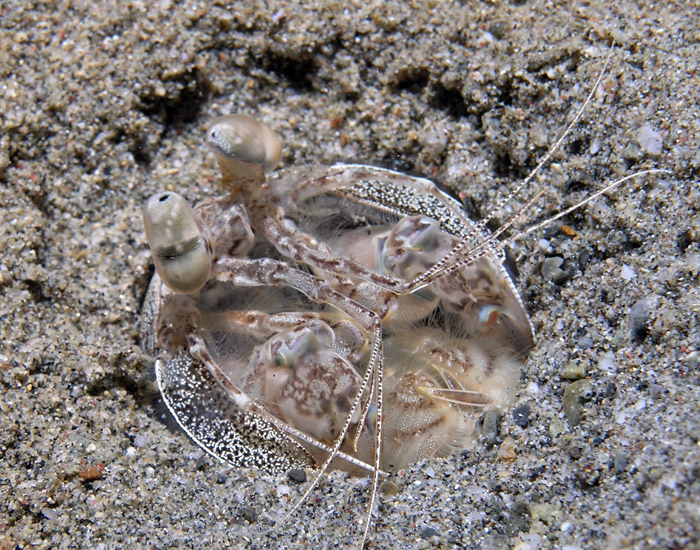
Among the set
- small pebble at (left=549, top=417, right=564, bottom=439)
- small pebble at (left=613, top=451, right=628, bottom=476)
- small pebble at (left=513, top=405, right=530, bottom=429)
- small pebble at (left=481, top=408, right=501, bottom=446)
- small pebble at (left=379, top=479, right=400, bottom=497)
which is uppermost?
small pebble at (left=613, top=451, right=628, bottom=476)

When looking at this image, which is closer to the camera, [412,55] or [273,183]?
[273,183]

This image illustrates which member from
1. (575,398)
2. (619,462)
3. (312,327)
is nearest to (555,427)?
(575,398)

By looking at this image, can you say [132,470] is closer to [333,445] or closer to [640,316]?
[333,445]

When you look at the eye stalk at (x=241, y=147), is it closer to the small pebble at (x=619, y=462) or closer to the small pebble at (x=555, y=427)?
the small pebble at (x=555, y=427)

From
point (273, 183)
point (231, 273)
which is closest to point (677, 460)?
point (231, 273)

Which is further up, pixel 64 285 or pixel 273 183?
pixel 273 183

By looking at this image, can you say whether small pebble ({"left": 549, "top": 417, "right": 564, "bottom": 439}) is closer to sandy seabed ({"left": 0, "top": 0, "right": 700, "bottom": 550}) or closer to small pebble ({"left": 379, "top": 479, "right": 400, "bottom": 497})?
sandy seabed ({"left": 0, "top": 0, "right": 700, "bottom": 550})

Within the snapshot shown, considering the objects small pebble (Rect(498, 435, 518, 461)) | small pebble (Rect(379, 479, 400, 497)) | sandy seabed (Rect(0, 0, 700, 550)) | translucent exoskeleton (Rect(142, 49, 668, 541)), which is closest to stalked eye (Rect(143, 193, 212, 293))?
translucent exoskeleton (Rect(142, 49, 668, 541))
